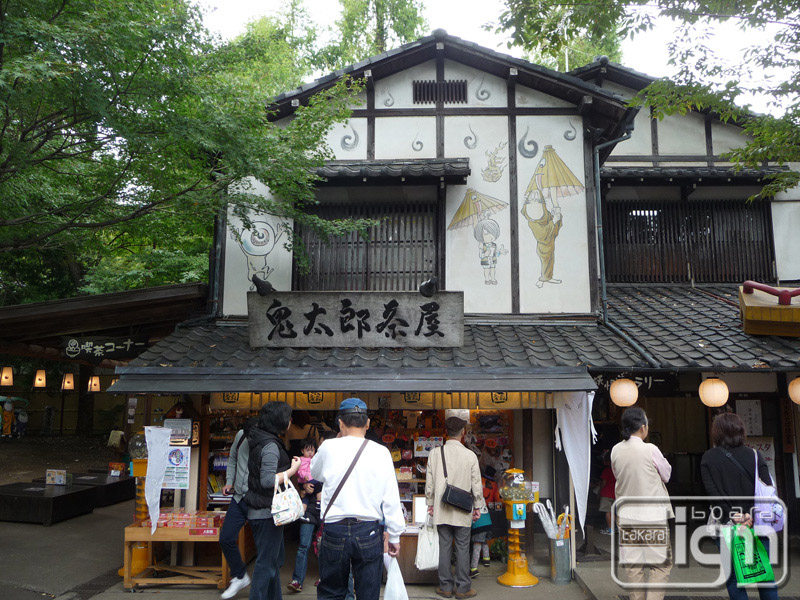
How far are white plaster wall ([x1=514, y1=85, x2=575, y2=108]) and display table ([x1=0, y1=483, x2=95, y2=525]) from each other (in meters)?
12.8

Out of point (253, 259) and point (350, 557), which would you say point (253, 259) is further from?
point (350, 557)

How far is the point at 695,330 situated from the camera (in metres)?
9.57

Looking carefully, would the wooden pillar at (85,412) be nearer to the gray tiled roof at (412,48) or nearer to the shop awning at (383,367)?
the shop awning at (383,367)

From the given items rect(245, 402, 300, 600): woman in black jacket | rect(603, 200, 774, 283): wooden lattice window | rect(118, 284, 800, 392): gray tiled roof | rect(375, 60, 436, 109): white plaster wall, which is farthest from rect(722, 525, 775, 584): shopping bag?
rect(375, 60, 436, 109): white plaster wall

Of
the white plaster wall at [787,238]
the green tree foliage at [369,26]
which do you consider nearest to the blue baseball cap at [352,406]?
the white plaster wall at [787,238]

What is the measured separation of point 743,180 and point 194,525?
12676 millimetres

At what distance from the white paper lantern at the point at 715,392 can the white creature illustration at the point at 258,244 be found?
7.78 meters

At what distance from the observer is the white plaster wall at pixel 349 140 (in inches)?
424

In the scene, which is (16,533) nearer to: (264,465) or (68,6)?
(264,465)

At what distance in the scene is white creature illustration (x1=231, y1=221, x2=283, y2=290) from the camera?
34.1 feet

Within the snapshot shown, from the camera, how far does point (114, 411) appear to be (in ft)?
93.7

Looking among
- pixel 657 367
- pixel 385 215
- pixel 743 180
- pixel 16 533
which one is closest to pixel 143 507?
pixel 16 533

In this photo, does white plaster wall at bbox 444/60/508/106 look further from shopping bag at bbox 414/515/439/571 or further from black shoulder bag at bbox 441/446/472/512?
shopping bag at bbox 414/515/439/571

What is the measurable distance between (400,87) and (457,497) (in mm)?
7756
